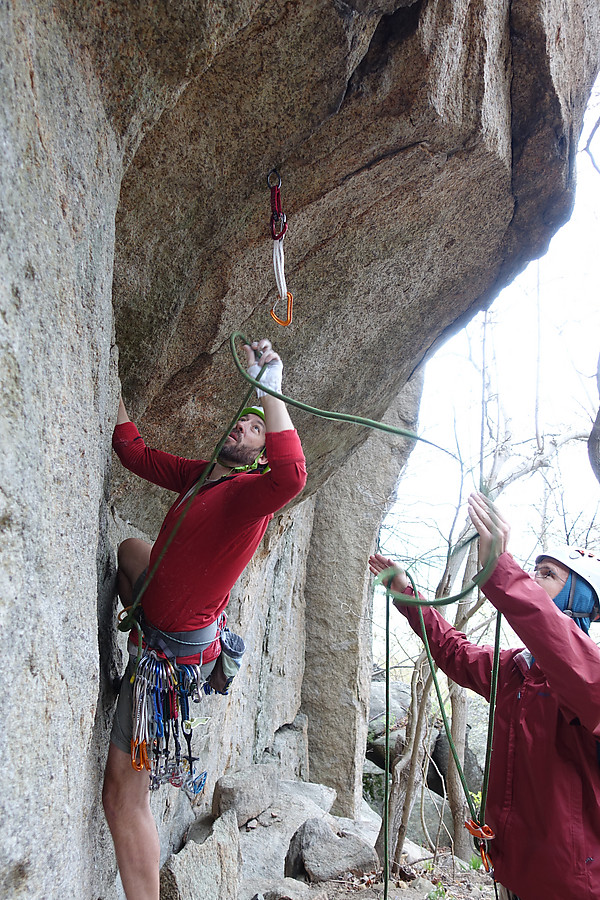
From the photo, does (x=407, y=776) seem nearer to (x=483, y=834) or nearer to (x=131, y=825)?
(x=483, y=834)

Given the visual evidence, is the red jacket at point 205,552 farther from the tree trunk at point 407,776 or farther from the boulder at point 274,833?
the tree trunk at point 407,776

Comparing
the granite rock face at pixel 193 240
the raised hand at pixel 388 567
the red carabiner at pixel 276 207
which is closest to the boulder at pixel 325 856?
the granite rock face at pixel 193 240

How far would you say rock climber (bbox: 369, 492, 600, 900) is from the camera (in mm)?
1835

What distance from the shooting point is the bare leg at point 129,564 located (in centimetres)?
236

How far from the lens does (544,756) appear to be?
201cm

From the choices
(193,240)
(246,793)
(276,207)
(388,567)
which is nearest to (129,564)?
(388,567)

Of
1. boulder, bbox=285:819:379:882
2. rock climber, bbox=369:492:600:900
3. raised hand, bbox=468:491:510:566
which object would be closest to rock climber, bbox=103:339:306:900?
raised hand, bbox=468:491:510:566

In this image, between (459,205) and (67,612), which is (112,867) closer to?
(67,612)

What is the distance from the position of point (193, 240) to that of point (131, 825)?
205cm

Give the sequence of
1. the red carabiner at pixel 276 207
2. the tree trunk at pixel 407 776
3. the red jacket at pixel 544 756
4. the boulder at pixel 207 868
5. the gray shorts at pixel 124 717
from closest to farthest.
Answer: the red jacket at pixel 544 756 < the gray shorts at pixel 124 717 < the red carabiner at pixel 276 207 < the boulder at pixel 207 868 < the tree trunk at pixel 407 776

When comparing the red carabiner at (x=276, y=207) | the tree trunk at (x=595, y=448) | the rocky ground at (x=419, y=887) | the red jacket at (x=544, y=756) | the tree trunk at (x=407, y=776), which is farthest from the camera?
the tree trunk at (x=595, y=448)

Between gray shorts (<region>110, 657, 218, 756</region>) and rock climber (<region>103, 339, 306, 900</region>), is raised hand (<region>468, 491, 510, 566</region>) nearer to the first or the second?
rock climber (<region>103, 339, 306, 900</region>)

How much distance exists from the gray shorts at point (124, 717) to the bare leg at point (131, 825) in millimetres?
26

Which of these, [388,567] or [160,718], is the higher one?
[388,567]
